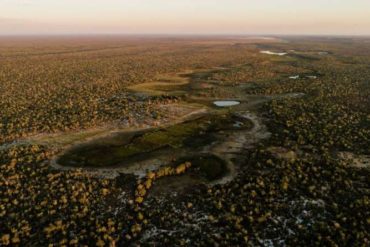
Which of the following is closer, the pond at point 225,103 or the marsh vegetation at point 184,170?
the marsh vegetation at point 184,170

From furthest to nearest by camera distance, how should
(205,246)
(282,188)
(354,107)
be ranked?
(354,107) < (282,188) < (205,246)

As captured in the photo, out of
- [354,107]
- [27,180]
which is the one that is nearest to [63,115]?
[27,180]

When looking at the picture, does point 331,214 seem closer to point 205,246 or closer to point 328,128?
point 205,246

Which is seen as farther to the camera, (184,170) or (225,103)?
(225,103)

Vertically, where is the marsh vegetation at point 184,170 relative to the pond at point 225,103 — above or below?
below

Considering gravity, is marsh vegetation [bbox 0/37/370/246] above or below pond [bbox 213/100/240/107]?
below

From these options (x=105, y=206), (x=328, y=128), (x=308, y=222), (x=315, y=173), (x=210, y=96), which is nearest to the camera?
(x=308, y=222)

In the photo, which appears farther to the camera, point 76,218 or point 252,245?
point 76,218

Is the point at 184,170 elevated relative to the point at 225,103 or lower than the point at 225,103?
lower

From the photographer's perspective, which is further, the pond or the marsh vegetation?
the pond

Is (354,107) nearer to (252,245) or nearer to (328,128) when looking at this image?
(328,128)
